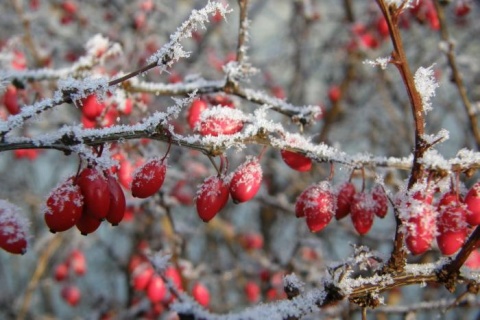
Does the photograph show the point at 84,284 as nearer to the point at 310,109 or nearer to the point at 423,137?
the point at 310,109

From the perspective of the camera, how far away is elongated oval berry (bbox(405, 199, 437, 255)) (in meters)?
1.04

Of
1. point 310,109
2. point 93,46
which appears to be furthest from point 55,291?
point 310,109

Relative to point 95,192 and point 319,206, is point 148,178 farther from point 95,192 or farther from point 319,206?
point 319,206

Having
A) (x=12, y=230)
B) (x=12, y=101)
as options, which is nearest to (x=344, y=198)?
(x=12, y=230)

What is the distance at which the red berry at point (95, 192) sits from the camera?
1089 mm

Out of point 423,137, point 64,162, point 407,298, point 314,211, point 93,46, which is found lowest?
point 407,298

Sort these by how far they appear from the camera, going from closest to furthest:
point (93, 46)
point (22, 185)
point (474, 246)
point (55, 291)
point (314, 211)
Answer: point (474, 246), point (314, 211), point (93, 46), point (22, 185), point (55, 291)

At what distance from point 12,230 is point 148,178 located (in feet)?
1.03

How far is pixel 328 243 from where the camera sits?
4273mm

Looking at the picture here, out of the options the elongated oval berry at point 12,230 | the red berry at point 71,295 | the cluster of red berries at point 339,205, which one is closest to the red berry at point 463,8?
the cluster of red berries at point 339,205

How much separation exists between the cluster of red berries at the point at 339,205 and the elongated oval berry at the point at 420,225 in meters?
0.26

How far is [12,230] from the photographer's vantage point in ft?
3.50

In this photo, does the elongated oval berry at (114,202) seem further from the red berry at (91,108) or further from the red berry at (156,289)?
the red berry at (156,289)

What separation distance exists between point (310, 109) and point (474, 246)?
66 cm
